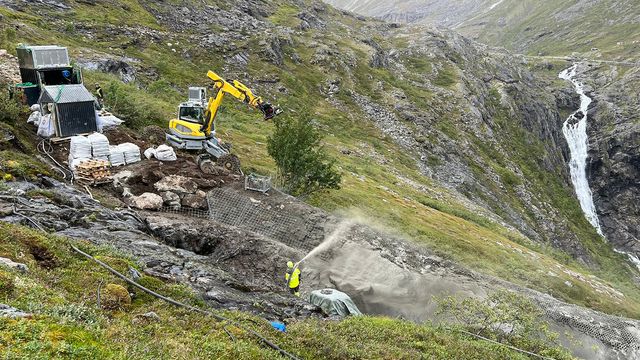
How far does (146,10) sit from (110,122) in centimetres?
5920

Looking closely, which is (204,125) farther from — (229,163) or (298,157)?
(298,157)

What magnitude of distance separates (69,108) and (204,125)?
7.51 meters

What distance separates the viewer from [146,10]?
7656 cm

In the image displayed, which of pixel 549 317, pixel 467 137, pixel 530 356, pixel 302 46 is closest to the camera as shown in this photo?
pixel 530 356

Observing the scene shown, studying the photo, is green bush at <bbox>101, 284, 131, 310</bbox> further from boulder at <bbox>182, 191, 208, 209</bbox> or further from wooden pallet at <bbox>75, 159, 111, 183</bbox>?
wooden pallet at <bbox>75, 159, 111, 183</bbox>

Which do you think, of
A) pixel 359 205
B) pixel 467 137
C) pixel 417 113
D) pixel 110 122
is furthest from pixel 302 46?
pixel 110 122

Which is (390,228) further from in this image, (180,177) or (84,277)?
(84,277)

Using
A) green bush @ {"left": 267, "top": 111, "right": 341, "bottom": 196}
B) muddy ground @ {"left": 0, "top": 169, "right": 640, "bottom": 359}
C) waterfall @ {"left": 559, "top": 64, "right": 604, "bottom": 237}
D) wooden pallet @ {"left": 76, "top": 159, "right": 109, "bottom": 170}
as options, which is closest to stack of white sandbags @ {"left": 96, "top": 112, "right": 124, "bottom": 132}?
wooden pallet @ {"left": 76, "top": 159, "right": 109, "bottom": 170}

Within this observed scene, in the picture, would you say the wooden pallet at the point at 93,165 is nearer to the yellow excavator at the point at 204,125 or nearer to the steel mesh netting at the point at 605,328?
the yellow excavator at the point at 204,125

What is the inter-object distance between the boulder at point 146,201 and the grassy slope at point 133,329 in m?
7.96

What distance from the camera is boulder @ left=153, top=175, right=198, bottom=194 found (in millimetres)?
22531

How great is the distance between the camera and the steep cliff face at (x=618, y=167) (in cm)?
9806

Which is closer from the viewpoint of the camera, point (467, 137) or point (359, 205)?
point (359, 205)

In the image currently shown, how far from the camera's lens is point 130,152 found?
23688mm
